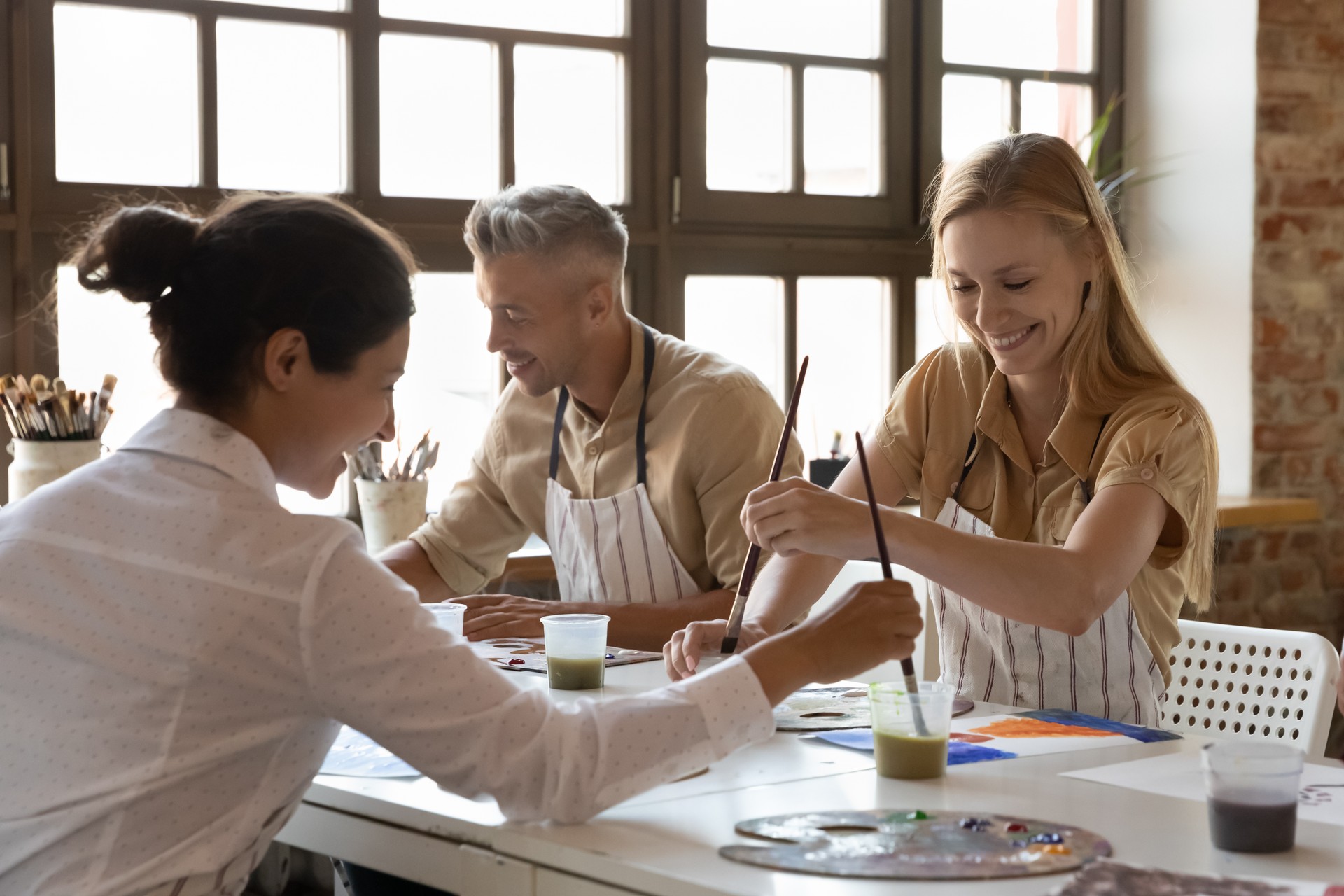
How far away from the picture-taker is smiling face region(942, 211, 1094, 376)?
1.97 meters

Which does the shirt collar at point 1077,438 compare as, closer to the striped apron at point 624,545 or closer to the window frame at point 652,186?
the striped apron at point 624,545

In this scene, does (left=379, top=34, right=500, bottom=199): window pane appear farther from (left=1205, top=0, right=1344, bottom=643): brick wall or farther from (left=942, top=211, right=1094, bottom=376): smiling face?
(left=1205, top=0, right=1344, bottom=643): brick wall

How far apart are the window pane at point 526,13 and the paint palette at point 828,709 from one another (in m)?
1.93

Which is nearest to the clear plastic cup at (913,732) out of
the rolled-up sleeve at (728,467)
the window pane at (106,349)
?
the rolled-up sleeve at (728,467)

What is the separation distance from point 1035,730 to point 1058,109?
2.79 meters

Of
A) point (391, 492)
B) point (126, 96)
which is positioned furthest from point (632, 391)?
point (126, 96)

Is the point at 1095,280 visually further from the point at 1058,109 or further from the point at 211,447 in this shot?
the point at 1058,109

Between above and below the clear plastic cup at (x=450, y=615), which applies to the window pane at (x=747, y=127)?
above

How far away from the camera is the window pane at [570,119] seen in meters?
3.37

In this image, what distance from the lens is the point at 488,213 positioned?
2547 millimetres

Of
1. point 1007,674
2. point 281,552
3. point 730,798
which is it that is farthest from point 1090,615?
point 281,552

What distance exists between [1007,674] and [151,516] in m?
1.21

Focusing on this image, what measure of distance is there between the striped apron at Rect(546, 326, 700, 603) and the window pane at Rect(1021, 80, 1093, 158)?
1.87 metres

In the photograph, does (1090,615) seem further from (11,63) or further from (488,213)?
(11,63)
